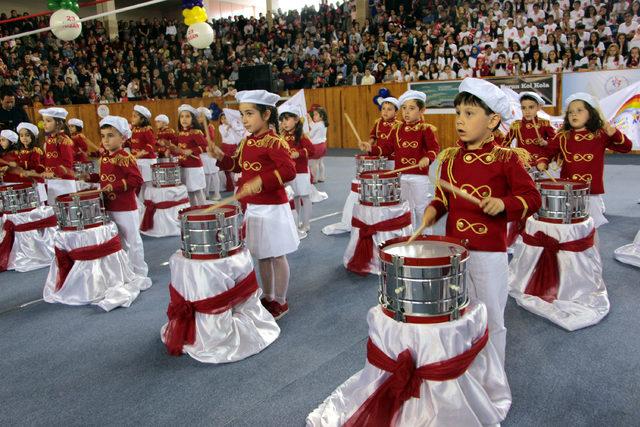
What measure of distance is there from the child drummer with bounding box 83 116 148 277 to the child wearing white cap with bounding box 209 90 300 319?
123 centimetres

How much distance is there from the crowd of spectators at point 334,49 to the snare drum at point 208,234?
31.4 ft

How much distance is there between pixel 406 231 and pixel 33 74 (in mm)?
15134

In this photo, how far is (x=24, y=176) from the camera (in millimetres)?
5980

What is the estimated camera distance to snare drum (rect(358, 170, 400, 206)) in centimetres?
457

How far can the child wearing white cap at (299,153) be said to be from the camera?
5.84m

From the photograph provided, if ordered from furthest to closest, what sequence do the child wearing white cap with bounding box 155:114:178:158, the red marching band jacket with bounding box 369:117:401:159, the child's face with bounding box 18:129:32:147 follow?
the child wearing white cap with bounding box 155:114:178:158 → the red marching band jacket with bounding box 369:117:401:159 → the child's face with bounding box 18:129:32:147

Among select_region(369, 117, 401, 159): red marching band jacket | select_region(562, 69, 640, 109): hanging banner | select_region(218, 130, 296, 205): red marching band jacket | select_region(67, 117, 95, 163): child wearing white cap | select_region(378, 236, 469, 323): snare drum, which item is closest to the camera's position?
select_region(378, 236, 469, 323): snare drum

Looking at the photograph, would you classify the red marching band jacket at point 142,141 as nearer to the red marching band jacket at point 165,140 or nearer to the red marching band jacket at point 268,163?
the red marching band jacket at point 165,140

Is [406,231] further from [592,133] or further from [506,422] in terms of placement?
[506,422]

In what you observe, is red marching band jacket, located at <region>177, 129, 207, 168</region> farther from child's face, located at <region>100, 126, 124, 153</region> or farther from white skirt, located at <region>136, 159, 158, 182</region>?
child's face, located at <region>100, 126, 124, 153</region>

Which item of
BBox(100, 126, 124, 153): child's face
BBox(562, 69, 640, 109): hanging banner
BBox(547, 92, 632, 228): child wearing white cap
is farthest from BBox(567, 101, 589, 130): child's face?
BBox(562, 69, 640, 109): hanging banner

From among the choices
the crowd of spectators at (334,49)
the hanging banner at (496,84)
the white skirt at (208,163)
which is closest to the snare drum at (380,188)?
the white skirt at (208,163)

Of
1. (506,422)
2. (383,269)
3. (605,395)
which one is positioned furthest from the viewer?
(605,395)

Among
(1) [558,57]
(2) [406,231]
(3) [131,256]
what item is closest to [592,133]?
(2) [406,231]
